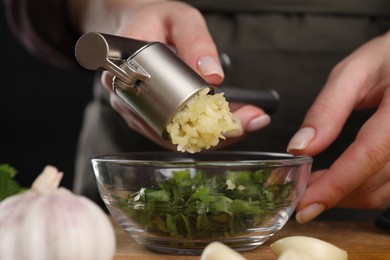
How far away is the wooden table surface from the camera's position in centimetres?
99

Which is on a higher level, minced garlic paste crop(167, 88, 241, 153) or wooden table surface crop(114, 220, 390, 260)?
minced garlic paste crop(167, 88, 241, 153)

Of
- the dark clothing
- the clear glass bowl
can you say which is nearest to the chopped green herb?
the clear glass bowl

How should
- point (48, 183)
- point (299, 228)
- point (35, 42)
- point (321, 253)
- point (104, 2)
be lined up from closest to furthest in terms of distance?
point (48, 183) → point (321, 253) → point (299, 228) → point (104, 2) → point (35, 42)

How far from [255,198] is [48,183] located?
1.00 ft

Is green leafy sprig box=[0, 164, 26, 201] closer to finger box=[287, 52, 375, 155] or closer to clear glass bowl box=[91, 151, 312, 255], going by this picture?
clear glass bowl box=[91, 151, 312, 255]

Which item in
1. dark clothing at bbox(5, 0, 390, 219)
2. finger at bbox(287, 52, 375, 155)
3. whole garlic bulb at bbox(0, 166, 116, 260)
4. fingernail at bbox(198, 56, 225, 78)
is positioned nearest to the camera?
whole garlic bulb at bbox(0, 166, 116, 260)

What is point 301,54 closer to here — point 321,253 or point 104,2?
point 104,2

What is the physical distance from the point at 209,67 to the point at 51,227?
0.47 metres

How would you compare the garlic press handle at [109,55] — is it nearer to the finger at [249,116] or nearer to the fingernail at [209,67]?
the fingernail at [209,67]

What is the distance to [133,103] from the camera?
996mm

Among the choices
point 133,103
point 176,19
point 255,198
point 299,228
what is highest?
point 176,19

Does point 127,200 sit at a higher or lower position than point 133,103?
lower

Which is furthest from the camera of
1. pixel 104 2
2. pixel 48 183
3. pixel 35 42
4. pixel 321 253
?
pixel 35 42

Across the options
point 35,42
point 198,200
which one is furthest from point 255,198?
point 35,42
